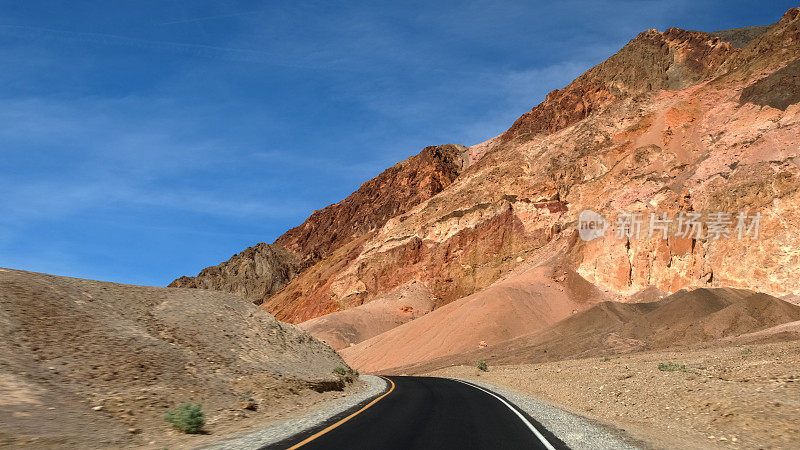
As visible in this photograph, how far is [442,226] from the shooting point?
98312 mm

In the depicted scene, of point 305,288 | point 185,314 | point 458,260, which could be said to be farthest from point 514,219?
point 185,314

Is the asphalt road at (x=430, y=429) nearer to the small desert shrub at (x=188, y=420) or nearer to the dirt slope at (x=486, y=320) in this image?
the small desert shrub at (x=188, y=420)

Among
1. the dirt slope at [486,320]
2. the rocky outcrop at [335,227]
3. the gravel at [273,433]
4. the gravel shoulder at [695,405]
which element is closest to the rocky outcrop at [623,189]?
the dirt slope at [486,320]

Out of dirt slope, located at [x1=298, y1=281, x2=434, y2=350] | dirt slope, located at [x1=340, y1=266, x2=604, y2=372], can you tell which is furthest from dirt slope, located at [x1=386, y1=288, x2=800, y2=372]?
dirt slope, located at [x1=298, y1=281, x2=434, y2=350]

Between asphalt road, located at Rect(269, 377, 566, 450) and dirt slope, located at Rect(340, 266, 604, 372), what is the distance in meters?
45.9

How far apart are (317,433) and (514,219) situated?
266 ft

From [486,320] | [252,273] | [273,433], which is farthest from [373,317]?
[273,433]

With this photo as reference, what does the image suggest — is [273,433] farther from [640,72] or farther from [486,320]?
[640,72]

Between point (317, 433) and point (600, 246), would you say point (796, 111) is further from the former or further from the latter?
point (317, 433)

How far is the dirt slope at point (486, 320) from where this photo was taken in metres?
63.2

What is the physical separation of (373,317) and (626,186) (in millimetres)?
44071

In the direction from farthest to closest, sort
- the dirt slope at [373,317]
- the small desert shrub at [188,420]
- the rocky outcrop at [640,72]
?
the rocky outcrop at [640,72], the dirt slope at [373,317], the small desert shrub at [188,420]

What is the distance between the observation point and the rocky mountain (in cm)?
5781

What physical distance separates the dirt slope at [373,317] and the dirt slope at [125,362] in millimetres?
57957
